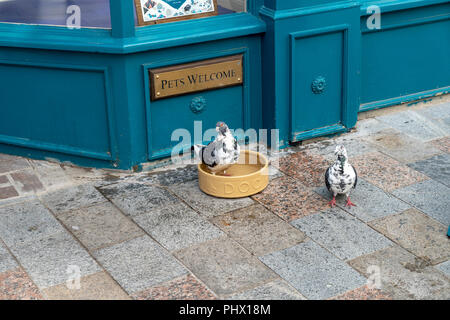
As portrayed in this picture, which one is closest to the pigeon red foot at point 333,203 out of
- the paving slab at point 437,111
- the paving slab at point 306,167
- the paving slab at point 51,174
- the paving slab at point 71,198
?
the paving slab at point 306,167

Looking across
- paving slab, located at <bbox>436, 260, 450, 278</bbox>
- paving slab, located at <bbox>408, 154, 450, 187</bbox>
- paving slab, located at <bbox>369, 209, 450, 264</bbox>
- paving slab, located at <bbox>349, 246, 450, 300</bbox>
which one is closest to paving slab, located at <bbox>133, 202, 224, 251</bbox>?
paving slab, located at <bbox>349, 246, 450, 300</bbox>

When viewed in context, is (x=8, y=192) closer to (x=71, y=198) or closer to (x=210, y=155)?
(x=71, y=198)

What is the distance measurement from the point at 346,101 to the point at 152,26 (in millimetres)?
2251

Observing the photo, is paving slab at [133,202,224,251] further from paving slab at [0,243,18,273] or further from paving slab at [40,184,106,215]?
paving slab at [0,243,18,273]

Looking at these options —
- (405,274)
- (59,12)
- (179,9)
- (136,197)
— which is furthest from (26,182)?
(405,274)

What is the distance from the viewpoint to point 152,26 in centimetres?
658

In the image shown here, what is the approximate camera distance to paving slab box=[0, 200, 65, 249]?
5.86 meters

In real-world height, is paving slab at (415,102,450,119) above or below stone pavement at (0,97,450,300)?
above

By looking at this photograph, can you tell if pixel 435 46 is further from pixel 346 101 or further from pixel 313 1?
pixel 313 1

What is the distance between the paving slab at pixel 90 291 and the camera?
5.08 m

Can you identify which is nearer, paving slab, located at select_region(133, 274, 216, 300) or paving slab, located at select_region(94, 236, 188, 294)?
paving slab, located at select_region(133, 274, 216, 300)

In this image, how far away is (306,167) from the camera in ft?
22.9

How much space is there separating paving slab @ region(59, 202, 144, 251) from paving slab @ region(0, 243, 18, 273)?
564 millimetres

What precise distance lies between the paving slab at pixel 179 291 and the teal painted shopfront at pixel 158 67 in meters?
1.95
